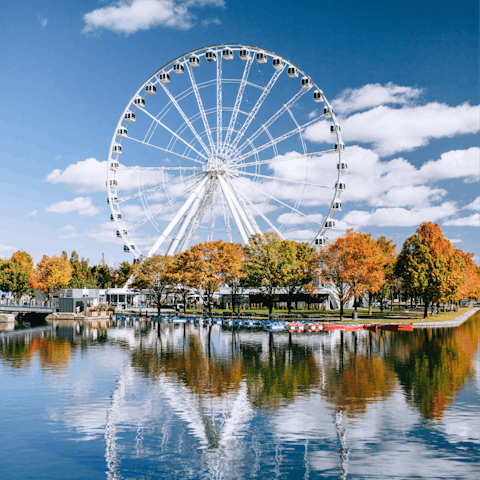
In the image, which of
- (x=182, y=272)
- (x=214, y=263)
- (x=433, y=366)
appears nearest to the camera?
(x=433, y=366)

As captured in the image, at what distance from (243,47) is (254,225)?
24.7 metres

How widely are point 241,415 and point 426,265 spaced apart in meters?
56.0

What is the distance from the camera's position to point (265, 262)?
69.7 meters

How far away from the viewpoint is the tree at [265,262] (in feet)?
226

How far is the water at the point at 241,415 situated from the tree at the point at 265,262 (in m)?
33.1

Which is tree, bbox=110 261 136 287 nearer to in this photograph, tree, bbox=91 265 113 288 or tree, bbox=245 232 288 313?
tree, bbox=91 265 113 288

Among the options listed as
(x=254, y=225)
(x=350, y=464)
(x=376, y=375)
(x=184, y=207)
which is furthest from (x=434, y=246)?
(x=350, y=464)

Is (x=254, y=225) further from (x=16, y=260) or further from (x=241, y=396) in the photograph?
(x=16, y=260)

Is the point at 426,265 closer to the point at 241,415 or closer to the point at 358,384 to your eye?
the point at 358,384

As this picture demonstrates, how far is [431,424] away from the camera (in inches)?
690

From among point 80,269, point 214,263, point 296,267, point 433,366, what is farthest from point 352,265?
point 80,269

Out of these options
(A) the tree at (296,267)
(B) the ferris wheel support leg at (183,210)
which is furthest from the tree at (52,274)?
(A) the tree at (296,267)

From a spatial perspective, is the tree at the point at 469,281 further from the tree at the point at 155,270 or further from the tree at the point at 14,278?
the tree at the point at 14,278

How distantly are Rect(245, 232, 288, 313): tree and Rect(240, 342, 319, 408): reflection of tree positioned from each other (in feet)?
98.8
